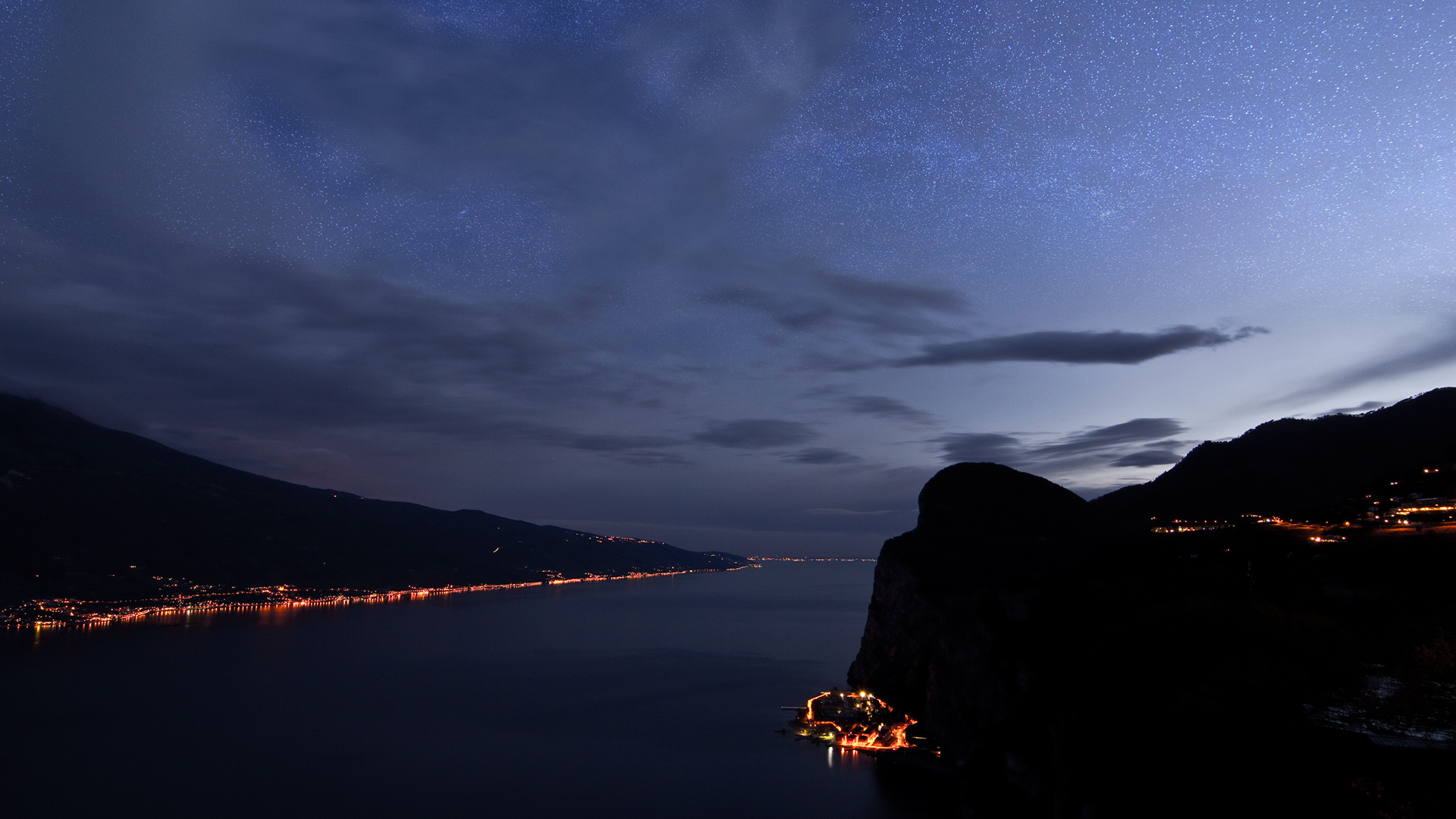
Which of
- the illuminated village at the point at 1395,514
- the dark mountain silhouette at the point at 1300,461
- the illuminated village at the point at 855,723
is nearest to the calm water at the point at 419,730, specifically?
the illuminated village at the point at 855,723

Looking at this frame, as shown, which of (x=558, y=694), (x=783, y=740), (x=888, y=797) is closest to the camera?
(x=888, y=797)

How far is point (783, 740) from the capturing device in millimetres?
66812

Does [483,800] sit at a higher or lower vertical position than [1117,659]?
lower

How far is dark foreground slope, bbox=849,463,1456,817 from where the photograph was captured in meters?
24.4

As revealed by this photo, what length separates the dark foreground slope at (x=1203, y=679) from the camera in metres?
24.4

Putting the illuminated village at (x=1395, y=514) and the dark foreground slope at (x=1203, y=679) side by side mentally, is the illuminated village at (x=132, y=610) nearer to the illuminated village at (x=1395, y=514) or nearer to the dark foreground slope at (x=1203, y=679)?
the dark foreground slope at (x=1203, y=679)

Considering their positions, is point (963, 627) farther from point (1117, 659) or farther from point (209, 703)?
point (209, 703)

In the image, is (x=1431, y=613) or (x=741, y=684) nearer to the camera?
(x=1431, y=613)

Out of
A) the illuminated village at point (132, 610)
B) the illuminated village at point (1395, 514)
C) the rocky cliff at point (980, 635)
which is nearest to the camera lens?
the rocky cliff at point (980, 635)

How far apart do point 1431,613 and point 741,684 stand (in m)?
75.1

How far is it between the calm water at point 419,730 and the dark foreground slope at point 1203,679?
9951 millimetres

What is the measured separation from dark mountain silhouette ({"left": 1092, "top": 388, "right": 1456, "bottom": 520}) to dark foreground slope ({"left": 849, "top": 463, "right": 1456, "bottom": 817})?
7880cm

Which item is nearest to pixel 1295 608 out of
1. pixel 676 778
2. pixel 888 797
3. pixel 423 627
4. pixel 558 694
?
pixel 888 797

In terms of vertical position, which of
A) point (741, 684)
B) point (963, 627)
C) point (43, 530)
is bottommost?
point (741, 684)
